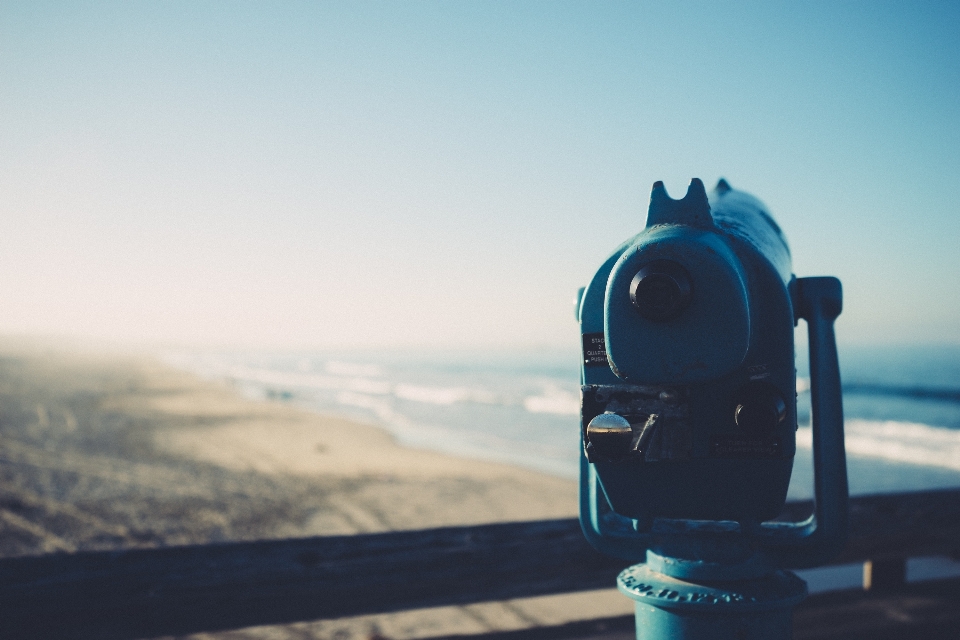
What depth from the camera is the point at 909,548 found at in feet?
7.94

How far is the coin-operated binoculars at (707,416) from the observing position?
4.17ft

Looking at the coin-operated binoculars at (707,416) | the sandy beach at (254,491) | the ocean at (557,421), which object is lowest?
the ocean at (557,421)

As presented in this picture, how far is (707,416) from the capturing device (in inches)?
53.7

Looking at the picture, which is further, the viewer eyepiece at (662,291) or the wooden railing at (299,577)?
the wooden railing at (299,577)

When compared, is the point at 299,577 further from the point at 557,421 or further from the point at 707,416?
the point at 557,421

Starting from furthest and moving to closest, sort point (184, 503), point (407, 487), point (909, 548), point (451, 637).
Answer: point (407, 487) → point (184, 503) → point (909, 548) → point (451, 637)

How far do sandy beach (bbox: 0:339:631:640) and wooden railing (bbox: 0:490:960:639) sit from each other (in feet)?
5.20

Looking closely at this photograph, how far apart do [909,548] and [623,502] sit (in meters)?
1.69

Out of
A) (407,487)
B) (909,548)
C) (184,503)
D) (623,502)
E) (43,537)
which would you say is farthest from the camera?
(407,487)

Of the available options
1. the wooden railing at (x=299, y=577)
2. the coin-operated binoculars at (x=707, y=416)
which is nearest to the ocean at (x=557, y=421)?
the wooden railing at (x=299, y=577)

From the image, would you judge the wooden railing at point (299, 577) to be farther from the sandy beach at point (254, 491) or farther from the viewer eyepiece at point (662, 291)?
the sandy beach at point (254, 491)

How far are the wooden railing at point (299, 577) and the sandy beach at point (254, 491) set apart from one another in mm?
1586

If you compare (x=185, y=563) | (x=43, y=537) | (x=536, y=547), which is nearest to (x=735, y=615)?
(x=536, y=547)

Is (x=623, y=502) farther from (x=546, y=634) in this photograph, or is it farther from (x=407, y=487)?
(x=407, y=487)
